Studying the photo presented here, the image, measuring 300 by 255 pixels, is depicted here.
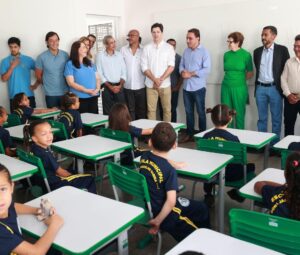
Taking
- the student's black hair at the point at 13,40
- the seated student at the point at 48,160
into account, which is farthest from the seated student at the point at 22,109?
the seated student at the point at 48,160

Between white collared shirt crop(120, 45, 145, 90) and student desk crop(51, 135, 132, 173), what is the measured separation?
2.64 meters

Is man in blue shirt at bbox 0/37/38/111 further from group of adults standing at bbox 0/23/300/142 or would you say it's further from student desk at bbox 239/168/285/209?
student desk at bbox 239/168/285/209

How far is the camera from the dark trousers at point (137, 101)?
5.81 m

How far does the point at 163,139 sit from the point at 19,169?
1072mm

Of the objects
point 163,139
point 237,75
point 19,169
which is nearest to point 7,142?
point 19,169

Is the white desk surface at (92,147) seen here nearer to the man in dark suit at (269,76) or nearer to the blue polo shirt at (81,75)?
the blue polo shirt at (81,75)

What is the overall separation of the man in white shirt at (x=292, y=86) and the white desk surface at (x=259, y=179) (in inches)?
103

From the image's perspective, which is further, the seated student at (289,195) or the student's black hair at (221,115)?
the student's black hair at (221,115)

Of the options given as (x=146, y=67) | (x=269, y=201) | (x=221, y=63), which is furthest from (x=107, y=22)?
(x=269, y=201)

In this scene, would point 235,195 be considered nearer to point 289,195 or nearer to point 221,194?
point 221,194

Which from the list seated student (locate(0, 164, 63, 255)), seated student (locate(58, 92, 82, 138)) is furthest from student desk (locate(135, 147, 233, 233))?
seated student (locate(58, 92, 82, 138))

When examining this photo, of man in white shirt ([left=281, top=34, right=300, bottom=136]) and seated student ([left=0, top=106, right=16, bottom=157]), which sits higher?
man in white shirt ([left=281, top=34, right=300, bottom=136])

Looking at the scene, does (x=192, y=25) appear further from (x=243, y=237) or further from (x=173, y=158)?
(x=243, y=237)

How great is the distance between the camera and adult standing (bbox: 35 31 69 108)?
204 inches
